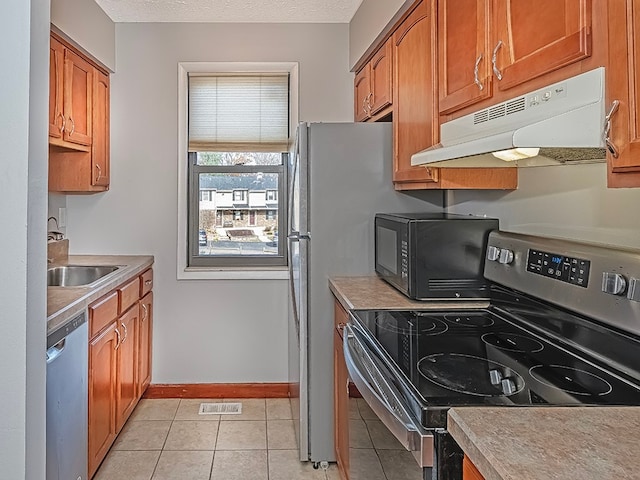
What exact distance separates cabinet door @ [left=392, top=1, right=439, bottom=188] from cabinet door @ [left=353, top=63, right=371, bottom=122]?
516mm

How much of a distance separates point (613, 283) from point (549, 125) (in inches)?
18.4

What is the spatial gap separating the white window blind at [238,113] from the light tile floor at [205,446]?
5.46 feet

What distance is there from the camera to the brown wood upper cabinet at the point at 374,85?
2564 millimetres

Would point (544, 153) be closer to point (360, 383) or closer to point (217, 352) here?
point (360, 383)

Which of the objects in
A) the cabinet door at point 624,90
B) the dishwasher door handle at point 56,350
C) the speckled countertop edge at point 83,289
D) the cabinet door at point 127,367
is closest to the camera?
the cabinet door at point 624,90

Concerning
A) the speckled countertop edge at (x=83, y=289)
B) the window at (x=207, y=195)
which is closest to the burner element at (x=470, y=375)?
the speckled countertop edge at (x=83, y=289)

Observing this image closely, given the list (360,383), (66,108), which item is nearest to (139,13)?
(66,108)

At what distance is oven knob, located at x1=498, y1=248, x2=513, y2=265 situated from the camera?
1.80 meters

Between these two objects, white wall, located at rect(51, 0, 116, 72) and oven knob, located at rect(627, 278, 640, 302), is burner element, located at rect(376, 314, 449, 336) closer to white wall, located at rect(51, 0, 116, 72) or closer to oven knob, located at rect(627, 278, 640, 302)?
oven knob, located at rect(627, 278, 640, 302)

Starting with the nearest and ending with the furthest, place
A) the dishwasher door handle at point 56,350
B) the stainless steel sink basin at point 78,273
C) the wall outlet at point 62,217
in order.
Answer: the dishwasher door handle at point 56,350
the stainless steel sink basin at point 78,273
the wall outlet at point 62,217

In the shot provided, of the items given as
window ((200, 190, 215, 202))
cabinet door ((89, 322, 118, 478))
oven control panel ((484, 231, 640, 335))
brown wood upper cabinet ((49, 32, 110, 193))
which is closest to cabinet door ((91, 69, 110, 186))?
brown wood upper cabinet ((49, 32, 110, 193))

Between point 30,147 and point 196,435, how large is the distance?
202 cm

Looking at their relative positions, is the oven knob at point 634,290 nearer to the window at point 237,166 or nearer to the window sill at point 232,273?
the window sill at point 232,273

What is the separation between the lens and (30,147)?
4.14ft
